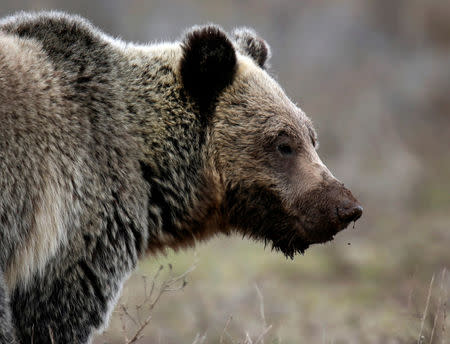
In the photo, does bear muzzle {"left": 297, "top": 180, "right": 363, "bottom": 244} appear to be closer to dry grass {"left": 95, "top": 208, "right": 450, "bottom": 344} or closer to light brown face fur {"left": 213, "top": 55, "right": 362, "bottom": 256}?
light brown face fur {"left": 213, "top": 55, "right": 362, "bottom": 256}

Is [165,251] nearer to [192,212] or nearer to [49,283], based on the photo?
[192,212]

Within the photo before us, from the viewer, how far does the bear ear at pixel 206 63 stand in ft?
18.5

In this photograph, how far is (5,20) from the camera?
18.2 feet

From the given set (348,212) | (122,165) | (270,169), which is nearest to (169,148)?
(122,165)

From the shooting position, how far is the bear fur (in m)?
4.84

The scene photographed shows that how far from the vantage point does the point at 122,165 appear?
5.18 m

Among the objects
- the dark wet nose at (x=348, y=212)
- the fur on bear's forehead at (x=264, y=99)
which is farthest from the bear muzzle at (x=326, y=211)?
the fur on bear's forehead at (x=264, y=99)

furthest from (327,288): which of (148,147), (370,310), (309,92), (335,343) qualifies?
(148,147)

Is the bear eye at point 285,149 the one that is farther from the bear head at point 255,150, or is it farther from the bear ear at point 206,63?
A: the bear ear at point 206,63

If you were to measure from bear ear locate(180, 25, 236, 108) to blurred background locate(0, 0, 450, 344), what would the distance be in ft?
15.9

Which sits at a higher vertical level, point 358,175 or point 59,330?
point 358,175

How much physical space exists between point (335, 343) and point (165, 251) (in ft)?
13.4

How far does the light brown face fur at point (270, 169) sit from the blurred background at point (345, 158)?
4.37 m

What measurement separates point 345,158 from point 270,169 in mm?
12814
